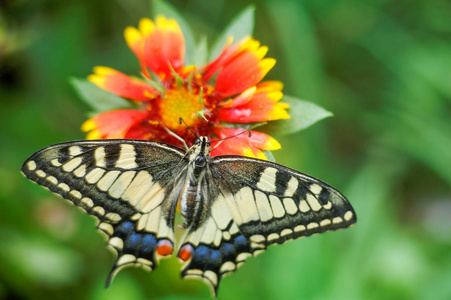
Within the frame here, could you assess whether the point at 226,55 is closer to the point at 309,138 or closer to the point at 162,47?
the point at 162,47

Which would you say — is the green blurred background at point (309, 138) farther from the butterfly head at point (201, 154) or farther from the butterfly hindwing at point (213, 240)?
the butterfly head at point (201, 154)

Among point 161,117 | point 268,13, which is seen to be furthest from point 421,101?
point 161,117

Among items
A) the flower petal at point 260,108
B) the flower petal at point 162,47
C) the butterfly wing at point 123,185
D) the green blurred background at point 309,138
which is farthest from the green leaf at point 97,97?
the green blurred background at point 309,138

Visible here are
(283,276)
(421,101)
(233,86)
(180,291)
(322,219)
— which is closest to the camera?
(322,219)

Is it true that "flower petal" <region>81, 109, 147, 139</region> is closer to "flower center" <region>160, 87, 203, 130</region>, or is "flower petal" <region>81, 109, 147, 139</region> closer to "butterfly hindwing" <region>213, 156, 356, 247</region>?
"flower center" <region>160, 87, 203, 130</region>

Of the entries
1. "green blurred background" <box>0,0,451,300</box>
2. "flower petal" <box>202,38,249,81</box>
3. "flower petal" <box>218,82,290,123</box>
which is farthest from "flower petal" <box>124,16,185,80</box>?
"green blurred background" <box>0,0,451,300</box>

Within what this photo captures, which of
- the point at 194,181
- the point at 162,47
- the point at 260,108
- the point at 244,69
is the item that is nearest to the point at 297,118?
the point at 260,108

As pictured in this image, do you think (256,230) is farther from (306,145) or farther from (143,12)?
(143,12)
